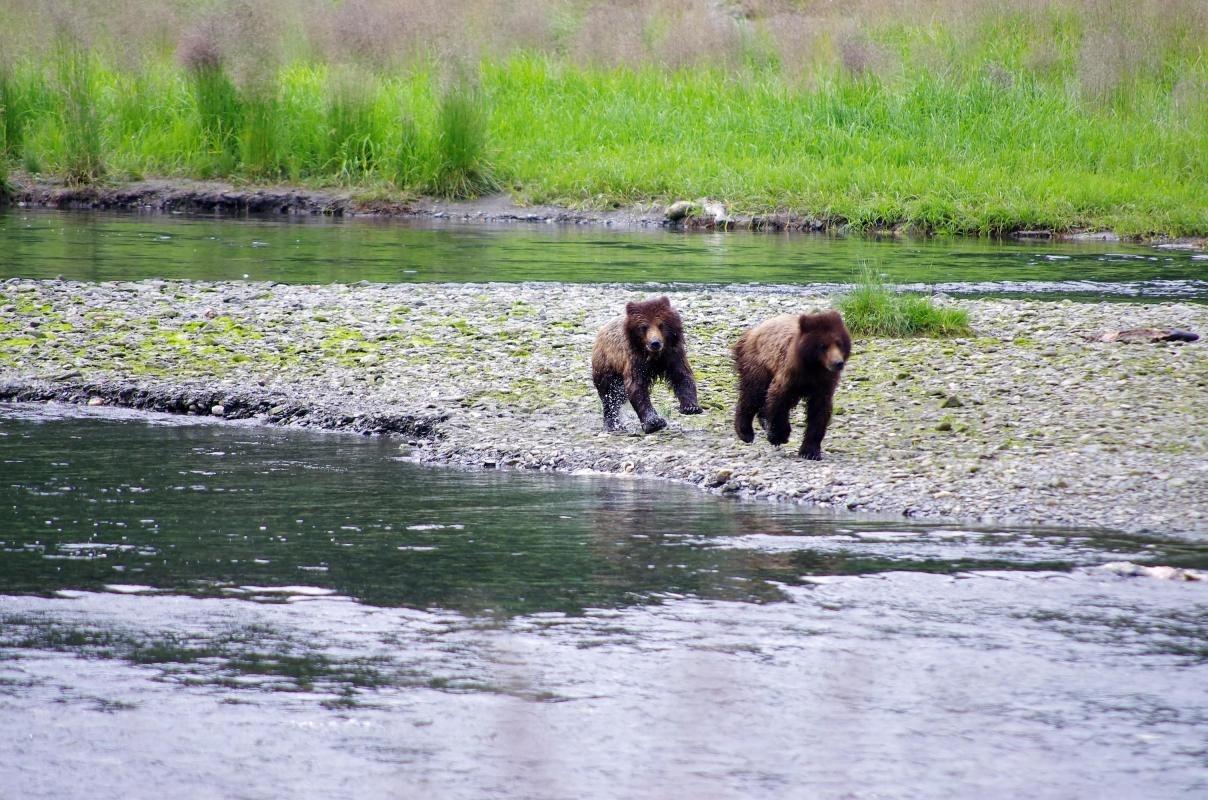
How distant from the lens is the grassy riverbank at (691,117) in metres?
19.9

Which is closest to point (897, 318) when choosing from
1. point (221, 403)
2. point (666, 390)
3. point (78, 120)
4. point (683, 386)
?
point (666, 390)

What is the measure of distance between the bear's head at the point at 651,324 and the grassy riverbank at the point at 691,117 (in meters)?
11.6

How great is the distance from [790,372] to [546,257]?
29.1ft

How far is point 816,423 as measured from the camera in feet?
25.4

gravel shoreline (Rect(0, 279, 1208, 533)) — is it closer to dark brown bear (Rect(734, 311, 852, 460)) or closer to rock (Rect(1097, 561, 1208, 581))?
dark brown bear (Rect(734, 311, 852, 460))

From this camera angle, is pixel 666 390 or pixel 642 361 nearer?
pixel 642 361

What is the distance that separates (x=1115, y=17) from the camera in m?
22.2

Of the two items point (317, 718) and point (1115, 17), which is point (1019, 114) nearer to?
point (1115, 17)

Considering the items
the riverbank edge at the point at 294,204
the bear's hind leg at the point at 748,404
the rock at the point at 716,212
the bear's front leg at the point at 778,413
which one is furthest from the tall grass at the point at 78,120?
the bear's front leg at the point at 778,413

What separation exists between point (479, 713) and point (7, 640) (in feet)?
5.41

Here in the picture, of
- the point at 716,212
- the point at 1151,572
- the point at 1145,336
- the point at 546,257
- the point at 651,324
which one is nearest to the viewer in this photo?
the point at 1151,572

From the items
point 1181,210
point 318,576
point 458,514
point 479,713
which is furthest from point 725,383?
point 1181,210

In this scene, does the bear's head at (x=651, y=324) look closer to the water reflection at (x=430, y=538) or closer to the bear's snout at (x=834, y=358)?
the water reflection at (x=430, y=538)

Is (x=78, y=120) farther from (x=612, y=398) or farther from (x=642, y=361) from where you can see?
(x=642, y=361)
